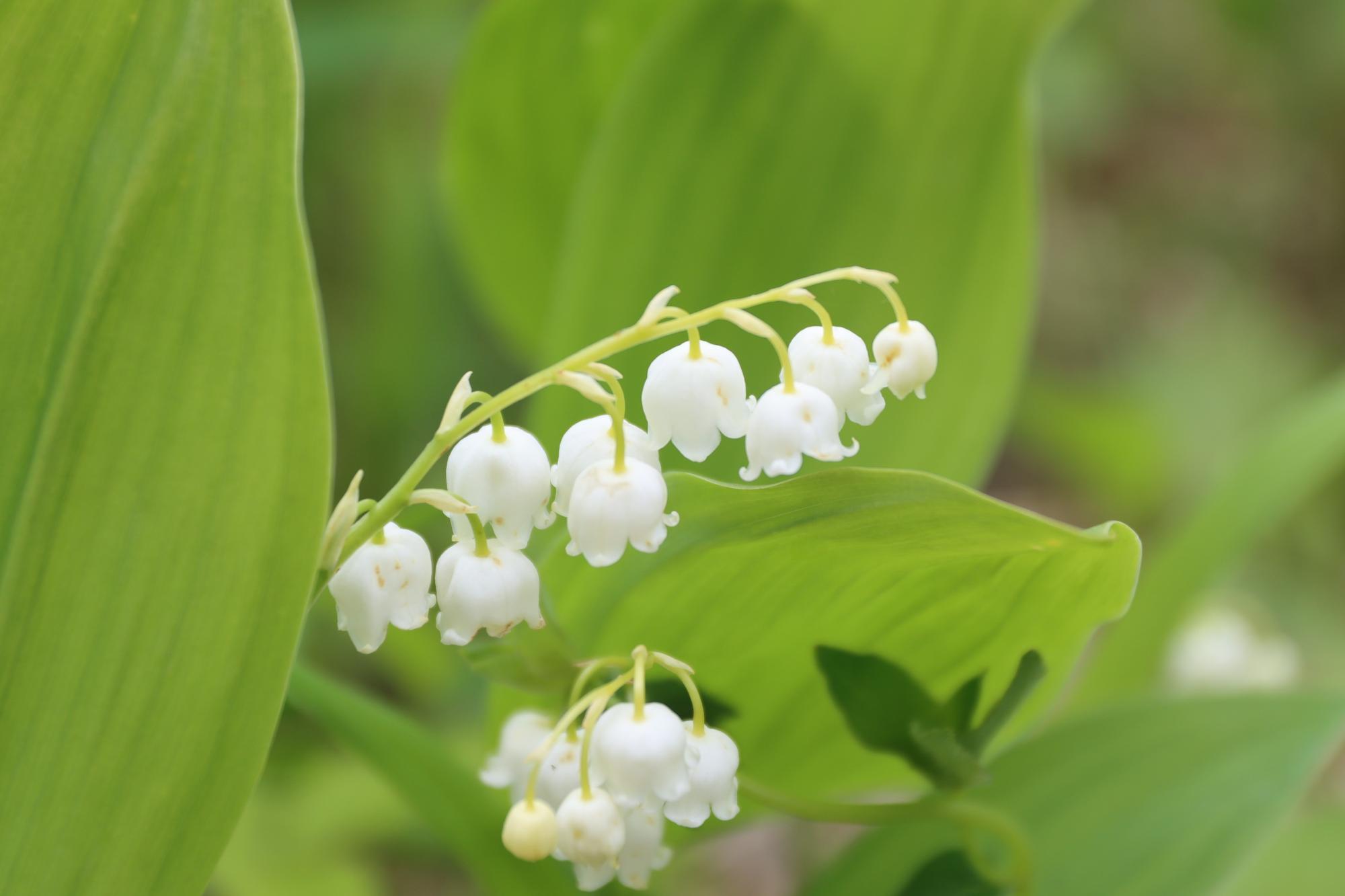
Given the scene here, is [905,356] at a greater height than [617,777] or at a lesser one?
greater

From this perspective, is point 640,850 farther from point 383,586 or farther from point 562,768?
point 383,586

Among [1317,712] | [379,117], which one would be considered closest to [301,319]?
[1317,712]

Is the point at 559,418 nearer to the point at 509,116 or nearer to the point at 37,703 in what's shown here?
the point at 509,116

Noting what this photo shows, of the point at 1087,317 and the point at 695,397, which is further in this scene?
the point at 1087,317

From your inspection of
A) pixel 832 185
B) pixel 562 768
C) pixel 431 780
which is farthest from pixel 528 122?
pixel 562 768

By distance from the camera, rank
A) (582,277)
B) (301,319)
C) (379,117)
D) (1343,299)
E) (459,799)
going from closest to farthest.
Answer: (301,319), (459,799), (582,277), (379,117), (1343,299)

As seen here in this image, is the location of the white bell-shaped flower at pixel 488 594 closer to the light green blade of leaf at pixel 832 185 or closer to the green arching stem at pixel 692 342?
the green arching stem at pixel 692 342
